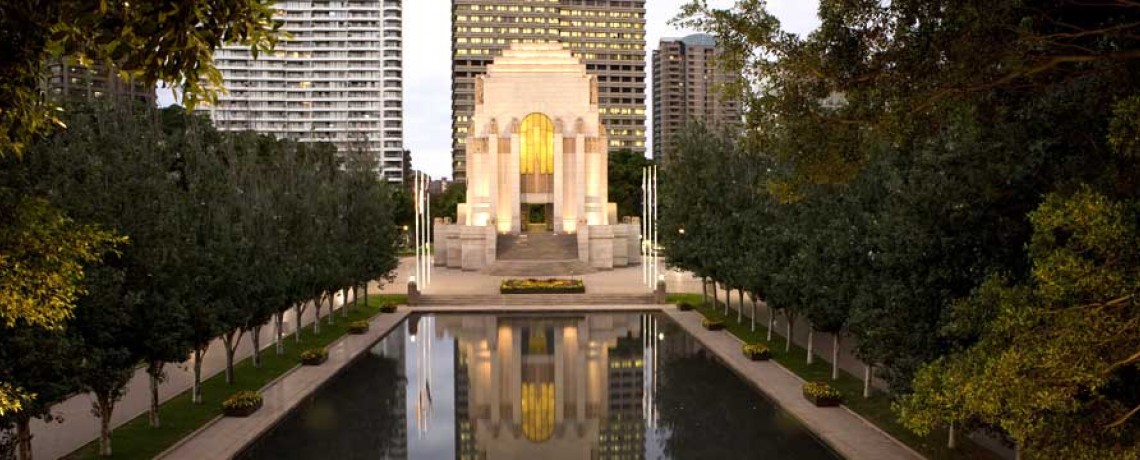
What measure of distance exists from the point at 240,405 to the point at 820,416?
16.4m

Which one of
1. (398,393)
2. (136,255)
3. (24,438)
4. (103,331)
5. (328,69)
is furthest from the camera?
(328,69)

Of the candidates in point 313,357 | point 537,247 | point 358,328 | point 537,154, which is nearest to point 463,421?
point 313,357

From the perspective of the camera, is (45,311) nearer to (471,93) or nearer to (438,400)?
(438,400)

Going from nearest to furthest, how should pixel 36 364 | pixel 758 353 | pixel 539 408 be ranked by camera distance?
1. pixel 36 364
2. pixel 539 408
3. pixel 758 353

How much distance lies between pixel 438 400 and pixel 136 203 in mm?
11506

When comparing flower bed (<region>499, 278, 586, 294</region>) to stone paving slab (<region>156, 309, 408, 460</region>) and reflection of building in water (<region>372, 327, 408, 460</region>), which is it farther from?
stone paving slab (<region>156, 309, 408, 460</region>)

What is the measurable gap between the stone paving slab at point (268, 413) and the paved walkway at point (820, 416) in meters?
14.7

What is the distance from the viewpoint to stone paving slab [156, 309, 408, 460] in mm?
18969

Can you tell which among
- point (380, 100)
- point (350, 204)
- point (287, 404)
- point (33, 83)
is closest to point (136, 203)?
point (287, 404)

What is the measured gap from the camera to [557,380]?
28.3 m

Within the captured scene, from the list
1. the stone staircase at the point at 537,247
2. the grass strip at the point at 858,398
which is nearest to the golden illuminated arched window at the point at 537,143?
the stone staircase at the point at 537,247

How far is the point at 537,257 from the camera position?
6825 cm

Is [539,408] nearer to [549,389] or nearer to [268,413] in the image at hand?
[549,389]

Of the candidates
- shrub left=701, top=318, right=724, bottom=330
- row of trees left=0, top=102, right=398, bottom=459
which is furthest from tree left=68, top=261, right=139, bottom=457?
shrub left=701, top=318, right=724, bottom=330
